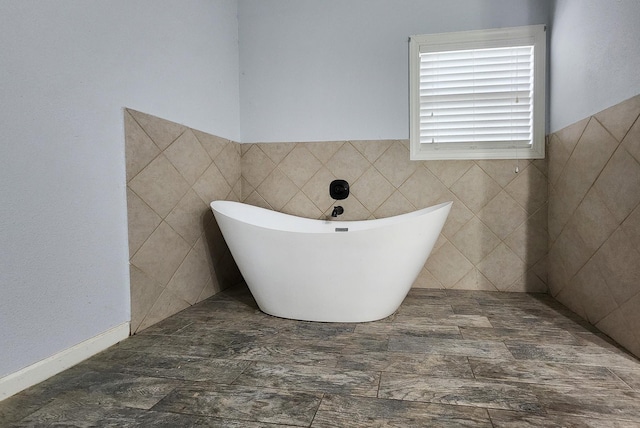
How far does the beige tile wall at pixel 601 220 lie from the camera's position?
1558 mm

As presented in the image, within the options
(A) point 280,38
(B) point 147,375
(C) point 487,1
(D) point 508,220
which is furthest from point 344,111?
(B) point 147,375

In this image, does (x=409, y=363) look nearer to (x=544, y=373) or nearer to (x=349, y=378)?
(x=349, y=378)

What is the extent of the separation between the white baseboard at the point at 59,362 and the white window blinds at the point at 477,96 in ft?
7.13

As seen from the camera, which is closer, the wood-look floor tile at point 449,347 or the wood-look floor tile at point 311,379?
the wood-look floor tile at point 311,379

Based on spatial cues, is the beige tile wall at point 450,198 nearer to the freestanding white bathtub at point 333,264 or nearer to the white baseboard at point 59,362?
the freestanding white bathtub at point 333,264

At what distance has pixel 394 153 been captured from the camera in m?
2.66

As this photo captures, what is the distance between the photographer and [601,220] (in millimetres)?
1804

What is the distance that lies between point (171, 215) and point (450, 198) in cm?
180

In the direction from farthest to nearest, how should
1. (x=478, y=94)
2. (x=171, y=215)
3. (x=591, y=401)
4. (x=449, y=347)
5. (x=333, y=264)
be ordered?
1. (x=478, y=94)
2. (x=171, y=215)
3. (x=333, y=264)
4. (x=449, y=347)
5. (x=591, y=401)

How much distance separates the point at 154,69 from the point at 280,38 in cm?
117

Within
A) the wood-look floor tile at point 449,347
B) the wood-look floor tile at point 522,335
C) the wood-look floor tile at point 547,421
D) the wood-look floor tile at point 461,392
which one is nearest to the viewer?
the wood-look floor tile at point 547,421

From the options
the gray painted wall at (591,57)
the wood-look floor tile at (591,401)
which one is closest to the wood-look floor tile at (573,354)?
the wood-look floor tile at (591,401)

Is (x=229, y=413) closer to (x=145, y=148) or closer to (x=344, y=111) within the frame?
(x=145, y=148)

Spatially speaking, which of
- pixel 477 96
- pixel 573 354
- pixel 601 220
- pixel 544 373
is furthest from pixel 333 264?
pixel 477 96
